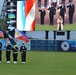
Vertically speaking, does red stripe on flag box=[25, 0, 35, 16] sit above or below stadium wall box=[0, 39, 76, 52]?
above

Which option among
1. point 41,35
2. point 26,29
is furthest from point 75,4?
point 41,35

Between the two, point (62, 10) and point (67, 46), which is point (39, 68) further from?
point (62, 10)

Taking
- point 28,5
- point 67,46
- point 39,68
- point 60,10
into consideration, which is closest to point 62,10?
point 60,10

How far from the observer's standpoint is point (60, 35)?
53688mm

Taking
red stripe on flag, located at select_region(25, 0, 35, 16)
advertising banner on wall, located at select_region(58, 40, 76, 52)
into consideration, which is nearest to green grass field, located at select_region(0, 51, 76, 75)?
advertising banner on wall, located at select_region(58, 40, 76, 52)

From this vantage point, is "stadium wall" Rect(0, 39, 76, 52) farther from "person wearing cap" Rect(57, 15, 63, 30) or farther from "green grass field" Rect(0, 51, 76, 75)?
"green grass field" Rect(0, 51, 76, 75)

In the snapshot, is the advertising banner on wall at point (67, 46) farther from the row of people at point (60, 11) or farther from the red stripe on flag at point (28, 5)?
the red stripe on flag at point (28, 5)

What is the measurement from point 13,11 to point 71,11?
28.3ft

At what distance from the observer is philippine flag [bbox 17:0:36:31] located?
45000 millimetres

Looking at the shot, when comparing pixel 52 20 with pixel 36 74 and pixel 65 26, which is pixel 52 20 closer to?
pixel 65 26

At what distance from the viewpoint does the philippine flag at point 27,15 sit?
1772 inches

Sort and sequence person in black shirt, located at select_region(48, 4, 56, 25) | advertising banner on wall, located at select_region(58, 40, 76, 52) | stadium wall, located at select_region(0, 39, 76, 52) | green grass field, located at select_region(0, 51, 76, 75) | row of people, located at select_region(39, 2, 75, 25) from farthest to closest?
1. person in black shirt, located at select_region(48, 4, 56, 25)
2. row of people, located at select_region(39, 2, 75, 25)
3. stadium wall, located at select_region(0, 39, 76, 52)
4. advertising banner on wall, located at select_region(58, 40, 76, 52)
5. green grass field, located at select_region(0, 51, 76, 75)

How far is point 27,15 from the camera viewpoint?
148ft

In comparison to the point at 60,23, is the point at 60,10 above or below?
above
